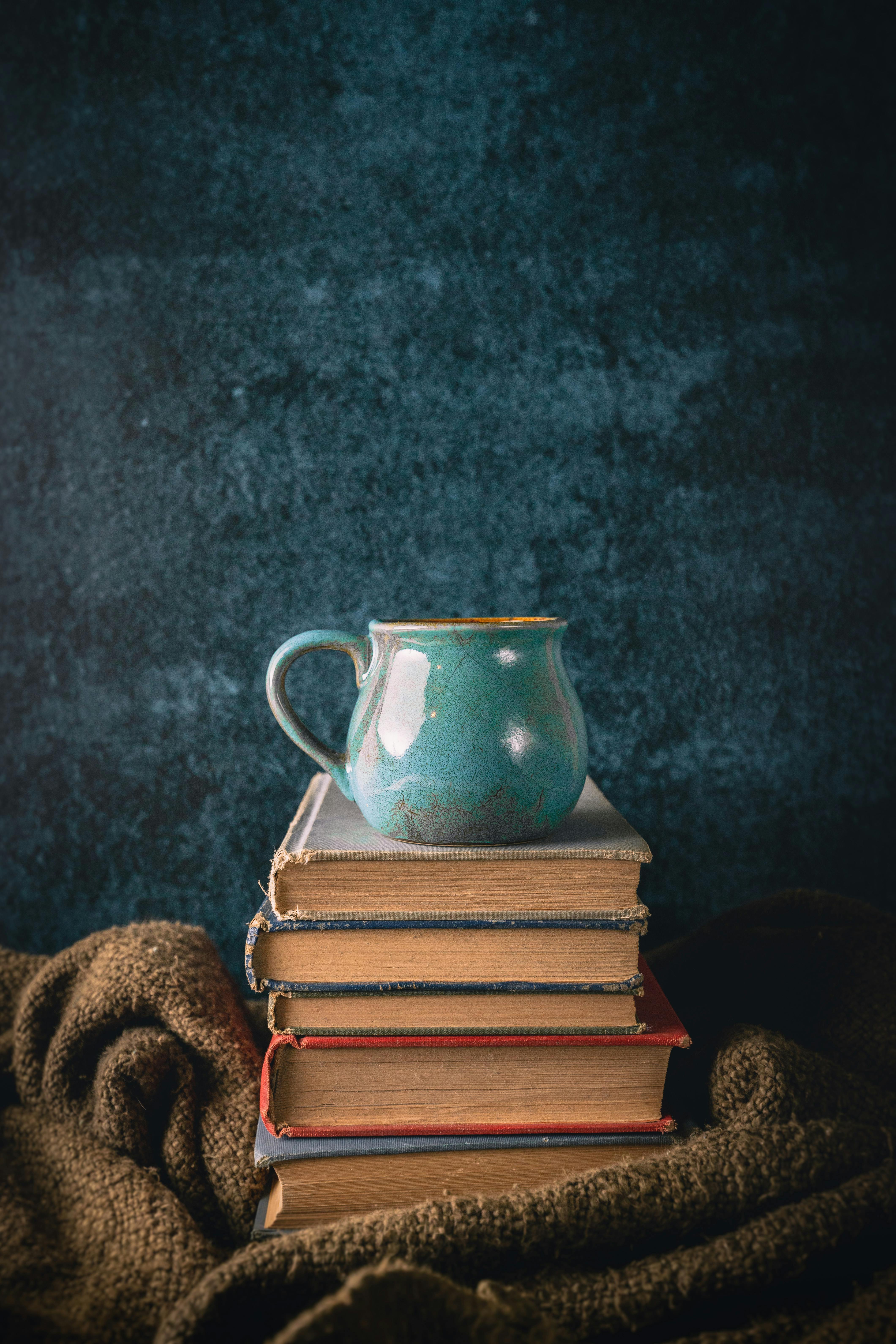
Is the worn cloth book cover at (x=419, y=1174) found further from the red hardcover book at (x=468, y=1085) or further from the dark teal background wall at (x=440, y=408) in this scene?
the dark teal background wall at (x=440, y=408)

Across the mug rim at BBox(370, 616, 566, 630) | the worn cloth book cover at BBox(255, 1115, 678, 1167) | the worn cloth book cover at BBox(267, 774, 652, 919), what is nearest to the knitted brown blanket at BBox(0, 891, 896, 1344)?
the worn cloth book cover at BBox(255, 1115, 678, 1167)

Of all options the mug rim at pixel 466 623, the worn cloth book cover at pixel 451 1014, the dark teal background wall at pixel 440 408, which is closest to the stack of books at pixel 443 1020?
the worn cloth book cover at pixel 451 1014

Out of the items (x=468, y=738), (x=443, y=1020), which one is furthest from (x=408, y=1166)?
(x=468, y=738)

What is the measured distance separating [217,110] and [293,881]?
968 mm

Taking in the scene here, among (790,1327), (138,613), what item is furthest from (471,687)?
(138,613)

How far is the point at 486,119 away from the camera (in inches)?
Result: 41.7

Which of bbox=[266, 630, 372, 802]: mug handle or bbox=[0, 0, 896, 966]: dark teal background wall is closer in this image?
bbox=[266, 630, 372, 802]: mug handle

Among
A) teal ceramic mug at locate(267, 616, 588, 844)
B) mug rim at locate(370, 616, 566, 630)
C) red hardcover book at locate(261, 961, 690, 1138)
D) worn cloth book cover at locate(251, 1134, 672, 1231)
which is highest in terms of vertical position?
mug rim at locate(370, 616, 566, 630)

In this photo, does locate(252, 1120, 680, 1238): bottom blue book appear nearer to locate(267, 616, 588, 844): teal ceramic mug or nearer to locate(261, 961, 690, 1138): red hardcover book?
locate(261, 961, 690, 1138): red hardcover book

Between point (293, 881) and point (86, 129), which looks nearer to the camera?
point (293, 881)

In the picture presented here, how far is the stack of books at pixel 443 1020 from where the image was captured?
69 cm

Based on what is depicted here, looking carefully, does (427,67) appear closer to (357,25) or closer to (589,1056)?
(357,25)

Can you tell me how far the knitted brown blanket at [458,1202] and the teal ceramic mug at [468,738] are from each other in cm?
28

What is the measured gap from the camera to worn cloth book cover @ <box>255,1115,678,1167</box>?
687 millimetres
